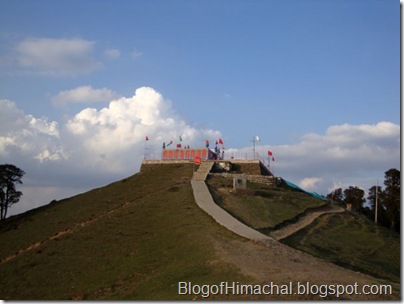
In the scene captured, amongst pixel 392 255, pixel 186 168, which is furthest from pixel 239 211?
pixel 186 168

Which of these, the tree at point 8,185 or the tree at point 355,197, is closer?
the tree at point 8,185

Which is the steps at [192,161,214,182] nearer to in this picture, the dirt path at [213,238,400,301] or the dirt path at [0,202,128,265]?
the dirt path at [0,202,128,265]

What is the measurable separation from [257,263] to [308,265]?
250 cm

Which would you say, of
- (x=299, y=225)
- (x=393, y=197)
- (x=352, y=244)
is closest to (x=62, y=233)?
(x=299, y=225)

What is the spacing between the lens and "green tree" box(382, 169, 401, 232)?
59594 millimetres

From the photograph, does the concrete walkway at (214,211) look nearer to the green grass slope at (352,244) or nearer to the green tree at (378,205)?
the green grass slope at (352,244)

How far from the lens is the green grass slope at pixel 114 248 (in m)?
23.8

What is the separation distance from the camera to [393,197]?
60125 millimetres

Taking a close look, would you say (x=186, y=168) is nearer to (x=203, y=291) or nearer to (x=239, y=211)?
(x=239, y=211)

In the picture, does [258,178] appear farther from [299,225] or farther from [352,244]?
[352,244]

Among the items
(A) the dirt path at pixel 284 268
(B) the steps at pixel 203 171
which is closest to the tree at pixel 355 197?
(B) the steps at pixel 203 171

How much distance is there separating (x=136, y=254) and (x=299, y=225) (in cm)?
1383

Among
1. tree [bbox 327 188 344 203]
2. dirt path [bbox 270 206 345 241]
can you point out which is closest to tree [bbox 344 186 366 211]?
tree [bbox 327 188 344 203]

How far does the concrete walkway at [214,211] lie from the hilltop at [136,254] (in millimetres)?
589
